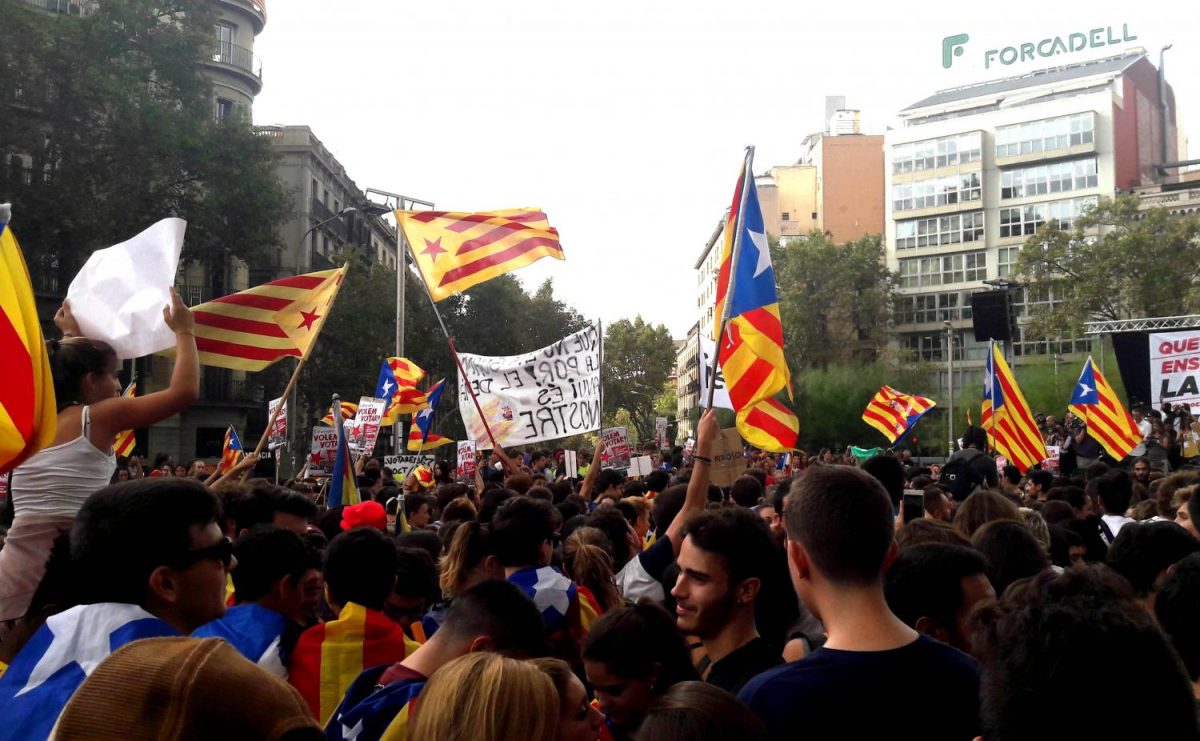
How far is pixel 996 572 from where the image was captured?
4352mm

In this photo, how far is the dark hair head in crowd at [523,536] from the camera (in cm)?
483

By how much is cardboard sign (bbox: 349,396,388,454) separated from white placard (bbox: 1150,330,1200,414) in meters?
10.7

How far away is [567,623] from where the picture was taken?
15.4 feet

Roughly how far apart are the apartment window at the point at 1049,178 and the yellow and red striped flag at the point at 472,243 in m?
64.1

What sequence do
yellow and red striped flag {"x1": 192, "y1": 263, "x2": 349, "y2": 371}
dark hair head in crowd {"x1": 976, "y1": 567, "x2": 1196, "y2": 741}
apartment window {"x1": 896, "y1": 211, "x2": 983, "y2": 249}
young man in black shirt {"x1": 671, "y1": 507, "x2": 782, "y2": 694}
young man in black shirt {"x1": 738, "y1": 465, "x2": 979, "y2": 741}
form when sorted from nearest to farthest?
1. dark hair head in crowd {"x1": 976, "y1": 567, "x2": 1196, "y2": 741}
2. young man in black shirt {"x1": 738, "y1": 465, "x2": 979, "y2": 741}
3. young man in black shirt {"x1": 671, "y1": 507, "x2": 782, "y2": 694}
4. yellow and red striped flag {"x1": 192, "y1": 263, "x2": 349, "y2": 371}
5. apartment window {"x1": 896, "y1": 211, "x2": 983, "y2": 249}

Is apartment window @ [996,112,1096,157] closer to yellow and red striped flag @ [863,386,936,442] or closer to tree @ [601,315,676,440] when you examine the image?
tree @ [601,315,676,440]

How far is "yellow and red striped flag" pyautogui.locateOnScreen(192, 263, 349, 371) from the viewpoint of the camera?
A: 302 inches

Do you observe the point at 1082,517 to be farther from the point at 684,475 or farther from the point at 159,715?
the point at 159,715

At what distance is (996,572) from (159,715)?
336cm

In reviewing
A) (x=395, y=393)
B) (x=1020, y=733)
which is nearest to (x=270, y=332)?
(x=1020, y=733)

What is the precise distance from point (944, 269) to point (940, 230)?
254 cm

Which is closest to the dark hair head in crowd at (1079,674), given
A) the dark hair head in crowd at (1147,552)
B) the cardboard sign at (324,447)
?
the dark hair head in crowd at (1147,552)

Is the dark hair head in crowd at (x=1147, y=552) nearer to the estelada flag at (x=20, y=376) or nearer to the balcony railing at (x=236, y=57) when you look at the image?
the estelada flag at (x=20, y=376)

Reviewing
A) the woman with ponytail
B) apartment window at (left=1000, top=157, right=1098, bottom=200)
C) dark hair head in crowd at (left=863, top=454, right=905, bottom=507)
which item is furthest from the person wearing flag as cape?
apartment window at (left=1000, top=157, right=1098, bottom=200)
